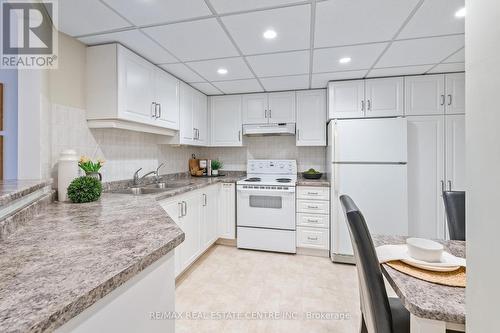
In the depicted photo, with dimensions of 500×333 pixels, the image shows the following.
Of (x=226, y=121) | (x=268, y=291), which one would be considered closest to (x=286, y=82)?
(x=226, y=121)

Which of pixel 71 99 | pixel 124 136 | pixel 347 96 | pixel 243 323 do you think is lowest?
pixel 243 323

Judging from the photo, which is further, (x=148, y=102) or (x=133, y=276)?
(x=148, y=102)

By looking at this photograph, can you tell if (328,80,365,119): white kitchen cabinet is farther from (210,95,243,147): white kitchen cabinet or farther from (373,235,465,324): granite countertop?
(373,235,465,324): granite countertop

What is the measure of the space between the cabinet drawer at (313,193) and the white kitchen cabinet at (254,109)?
3.88 ft

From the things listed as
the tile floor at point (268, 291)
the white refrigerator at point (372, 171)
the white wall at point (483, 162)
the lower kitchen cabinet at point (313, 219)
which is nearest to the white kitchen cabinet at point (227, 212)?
the tile floor at point (268, 291)

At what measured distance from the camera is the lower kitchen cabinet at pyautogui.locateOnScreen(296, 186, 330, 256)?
9.98 ft

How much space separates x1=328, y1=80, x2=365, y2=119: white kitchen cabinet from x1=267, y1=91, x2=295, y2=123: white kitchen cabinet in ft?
1.97

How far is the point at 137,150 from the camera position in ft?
8.93

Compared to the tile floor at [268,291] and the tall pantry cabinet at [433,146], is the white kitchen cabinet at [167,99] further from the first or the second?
the tall pantry cabinet at [433,146]

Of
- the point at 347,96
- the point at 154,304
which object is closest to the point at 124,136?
the point at 154,304

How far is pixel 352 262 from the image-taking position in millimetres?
2895

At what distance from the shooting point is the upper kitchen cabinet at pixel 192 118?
303cm

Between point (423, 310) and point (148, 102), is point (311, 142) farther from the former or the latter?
point (423, 310)

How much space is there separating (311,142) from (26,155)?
3.01m
